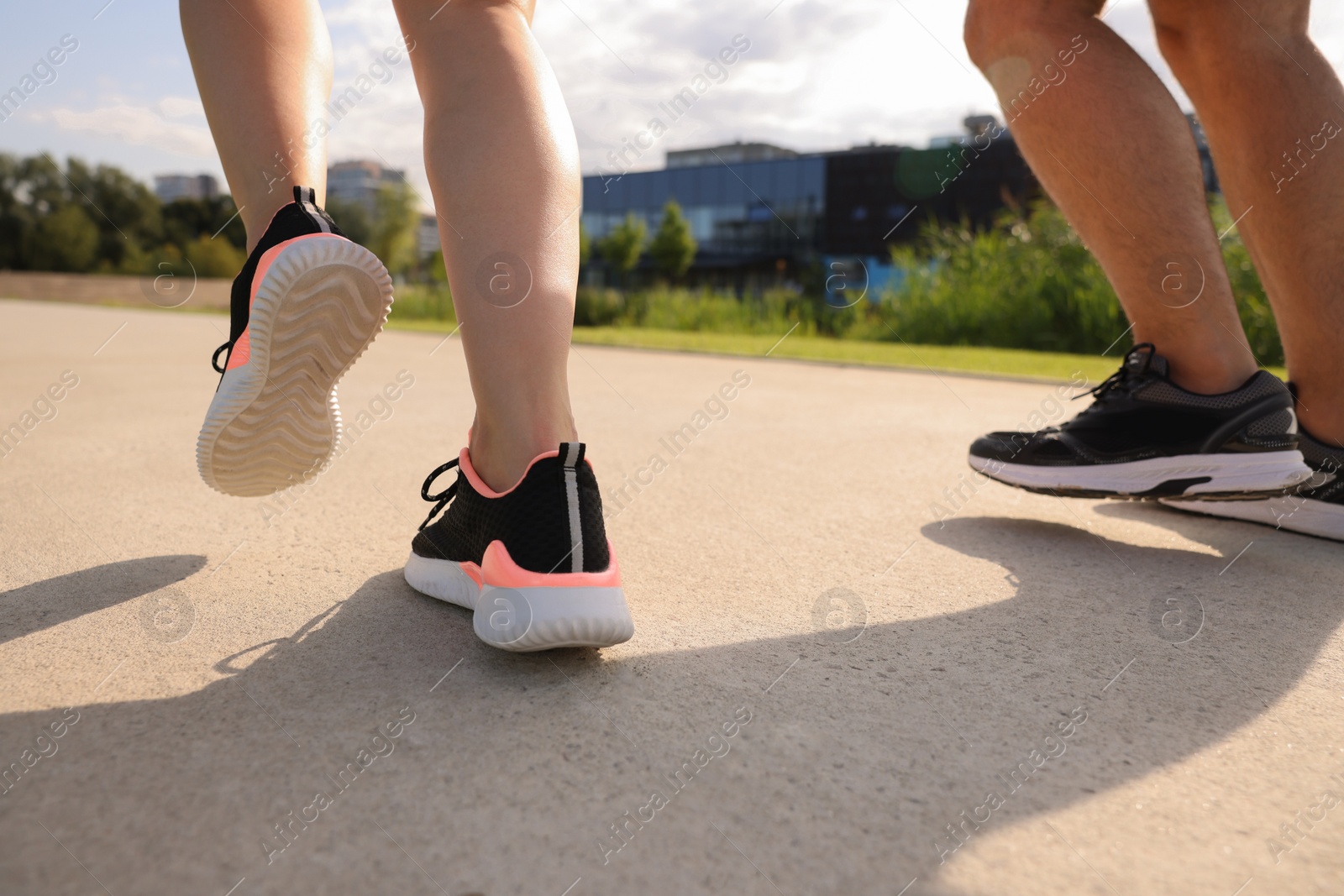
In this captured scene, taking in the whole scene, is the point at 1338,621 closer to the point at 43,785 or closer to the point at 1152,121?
the point at 1152,121

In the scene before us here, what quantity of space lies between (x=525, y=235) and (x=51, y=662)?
2.78ft

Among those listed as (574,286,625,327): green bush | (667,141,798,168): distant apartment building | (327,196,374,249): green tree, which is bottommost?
(327,196,374,249): green tree

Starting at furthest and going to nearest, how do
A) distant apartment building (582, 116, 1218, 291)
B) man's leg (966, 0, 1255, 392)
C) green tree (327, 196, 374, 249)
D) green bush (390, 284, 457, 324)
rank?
green tree (327, 196, 374, 249) → distant apartment building (582, 116, 1218, 291) → green bush (390, 284, 457, 324) → man's leg (966, 0, 1255, 392)

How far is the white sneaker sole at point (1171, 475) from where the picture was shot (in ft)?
5.79

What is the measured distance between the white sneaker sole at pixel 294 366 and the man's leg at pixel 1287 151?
6.17 ft

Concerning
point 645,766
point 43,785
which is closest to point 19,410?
point 43,785

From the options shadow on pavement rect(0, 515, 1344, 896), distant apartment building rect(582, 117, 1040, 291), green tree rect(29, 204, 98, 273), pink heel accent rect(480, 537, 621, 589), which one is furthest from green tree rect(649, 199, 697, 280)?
pink heel accent rect(480, 537, 621, 589)

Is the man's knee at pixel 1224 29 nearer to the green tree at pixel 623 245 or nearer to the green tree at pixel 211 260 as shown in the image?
the green tree at pixel 623 245

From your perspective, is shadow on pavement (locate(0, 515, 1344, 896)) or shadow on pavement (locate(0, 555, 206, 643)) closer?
shadow on pavement (locate(0, 515, 1344, 896))

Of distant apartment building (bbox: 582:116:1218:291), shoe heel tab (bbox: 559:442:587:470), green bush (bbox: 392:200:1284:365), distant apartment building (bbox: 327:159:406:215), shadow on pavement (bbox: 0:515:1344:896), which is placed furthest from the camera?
distant apartment building (bbox: 327:159:406:215)

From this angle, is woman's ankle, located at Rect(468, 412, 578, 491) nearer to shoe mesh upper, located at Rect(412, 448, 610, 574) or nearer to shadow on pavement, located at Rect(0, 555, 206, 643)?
shoe mesh upper, located at Rect(412, 448, 610, 574)

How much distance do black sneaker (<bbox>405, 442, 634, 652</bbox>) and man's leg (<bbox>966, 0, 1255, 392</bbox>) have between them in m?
1.38

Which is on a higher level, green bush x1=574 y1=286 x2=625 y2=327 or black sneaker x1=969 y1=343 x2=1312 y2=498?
black sneaker x1=969 y1=343 x2=1312 y2=498

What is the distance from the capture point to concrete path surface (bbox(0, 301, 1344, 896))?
80cm
